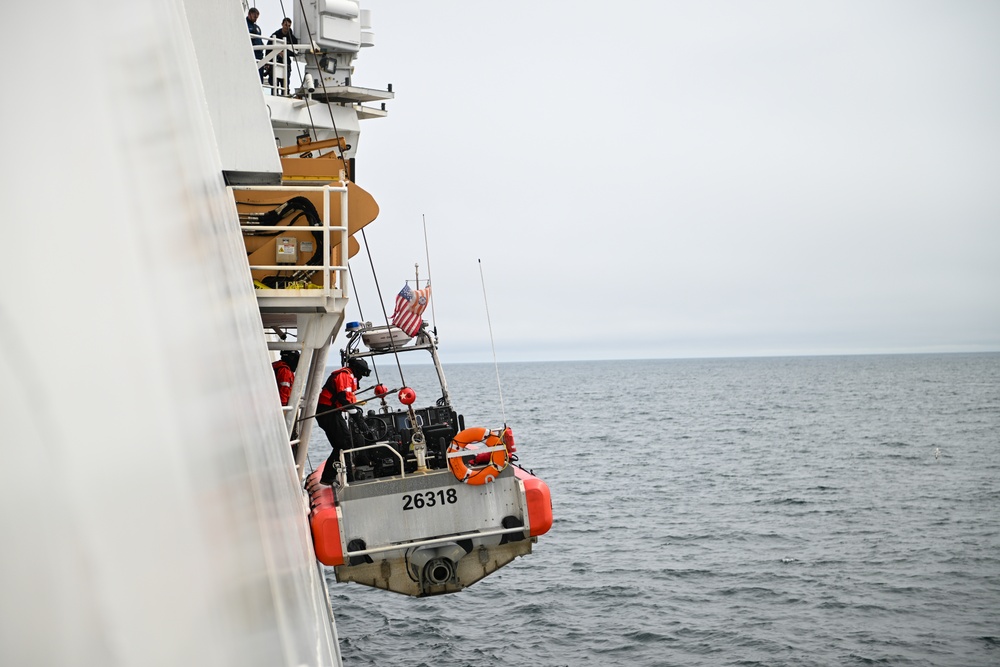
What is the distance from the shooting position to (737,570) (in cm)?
2688

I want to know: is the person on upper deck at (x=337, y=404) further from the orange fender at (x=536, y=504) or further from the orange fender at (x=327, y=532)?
the orange fender at (x=536, y=504)

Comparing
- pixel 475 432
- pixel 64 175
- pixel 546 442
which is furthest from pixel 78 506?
pixel 546 442

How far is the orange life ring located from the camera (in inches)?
519

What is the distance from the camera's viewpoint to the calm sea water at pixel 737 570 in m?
20.1

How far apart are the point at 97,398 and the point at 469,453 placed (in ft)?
42.1

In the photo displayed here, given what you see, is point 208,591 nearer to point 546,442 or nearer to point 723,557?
point 723,557

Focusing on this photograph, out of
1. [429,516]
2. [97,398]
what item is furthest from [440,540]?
[97,398]

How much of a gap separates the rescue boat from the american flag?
207cm

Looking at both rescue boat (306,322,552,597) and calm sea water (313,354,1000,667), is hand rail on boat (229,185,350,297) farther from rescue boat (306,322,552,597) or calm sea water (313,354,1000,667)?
calm sea water (313,354,1000,667)

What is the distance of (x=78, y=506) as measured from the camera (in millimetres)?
431

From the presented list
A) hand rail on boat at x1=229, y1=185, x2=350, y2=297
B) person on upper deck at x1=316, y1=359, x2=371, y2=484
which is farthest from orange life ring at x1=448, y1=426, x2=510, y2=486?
hand rail on boat at x1=229, y1=185, x2=350, y2=297

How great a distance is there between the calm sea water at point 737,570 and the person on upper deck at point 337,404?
7.02 metres

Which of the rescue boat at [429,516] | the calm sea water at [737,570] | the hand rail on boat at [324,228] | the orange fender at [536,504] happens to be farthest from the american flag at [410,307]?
the calm sea water at [737,570]

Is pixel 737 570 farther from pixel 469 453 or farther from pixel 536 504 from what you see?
pixel 469 453
